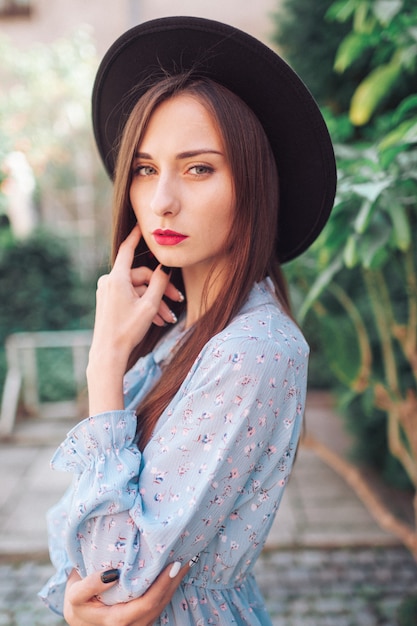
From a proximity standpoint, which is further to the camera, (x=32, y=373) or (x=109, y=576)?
(x=32, y=373)

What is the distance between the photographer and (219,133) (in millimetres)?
1129

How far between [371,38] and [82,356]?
16.1 ft

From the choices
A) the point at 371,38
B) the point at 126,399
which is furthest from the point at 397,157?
the point at 126,399

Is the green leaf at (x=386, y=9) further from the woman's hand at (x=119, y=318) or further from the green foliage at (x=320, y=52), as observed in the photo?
the green foliage at (x=320, y=52)

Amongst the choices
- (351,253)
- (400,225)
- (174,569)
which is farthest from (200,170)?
(174,569)

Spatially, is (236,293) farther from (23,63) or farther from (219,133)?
(23,63)

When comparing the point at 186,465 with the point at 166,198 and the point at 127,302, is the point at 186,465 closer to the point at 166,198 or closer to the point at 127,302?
the point at 127,302

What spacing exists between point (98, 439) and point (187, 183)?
56 cm

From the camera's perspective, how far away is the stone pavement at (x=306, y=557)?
111 inches

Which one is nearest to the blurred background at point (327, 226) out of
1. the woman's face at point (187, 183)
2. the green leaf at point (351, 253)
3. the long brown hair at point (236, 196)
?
the green leaf at point (351, 253)

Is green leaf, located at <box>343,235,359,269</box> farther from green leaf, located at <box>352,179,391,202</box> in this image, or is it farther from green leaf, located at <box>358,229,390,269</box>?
green leaf, located at <box>352,179,391,202</box>

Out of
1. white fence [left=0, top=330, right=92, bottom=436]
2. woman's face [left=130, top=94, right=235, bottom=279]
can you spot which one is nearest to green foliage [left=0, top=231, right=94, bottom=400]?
white fence [left=0, top=330, right=92, bottom=436]

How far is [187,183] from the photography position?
3.80 ft

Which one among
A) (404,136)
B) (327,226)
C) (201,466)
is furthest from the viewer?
(327,226)
